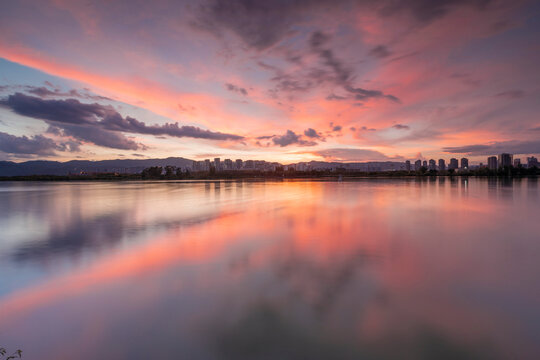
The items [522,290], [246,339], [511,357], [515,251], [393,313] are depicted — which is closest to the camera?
[511,357]

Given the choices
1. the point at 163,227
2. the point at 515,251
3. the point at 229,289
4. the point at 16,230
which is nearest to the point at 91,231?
the point at 163,227

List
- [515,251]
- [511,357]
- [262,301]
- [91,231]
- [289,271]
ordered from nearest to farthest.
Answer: [511,357] < [262,301] < [289,271] < [515,251] < [91,231]

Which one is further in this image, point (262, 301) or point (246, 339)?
point (262, 301)

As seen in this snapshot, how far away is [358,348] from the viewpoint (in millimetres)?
3799

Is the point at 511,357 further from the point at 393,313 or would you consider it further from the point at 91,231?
the point at 91,231

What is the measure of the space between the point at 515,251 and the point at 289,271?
7.61 metres

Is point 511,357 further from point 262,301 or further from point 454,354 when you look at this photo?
point 262,301

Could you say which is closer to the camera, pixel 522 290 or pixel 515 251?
pixel 522 290

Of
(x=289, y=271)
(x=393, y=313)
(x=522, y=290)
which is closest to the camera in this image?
(x=393, y=313)

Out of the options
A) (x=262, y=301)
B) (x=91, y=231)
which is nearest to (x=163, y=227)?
(x=91, y=231)

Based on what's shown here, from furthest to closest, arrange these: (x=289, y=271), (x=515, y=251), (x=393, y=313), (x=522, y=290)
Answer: (x=515, y=251) → (x=289, y=271) → (x=522, y=290) → (x=393, y=313)

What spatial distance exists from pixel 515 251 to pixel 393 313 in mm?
6954

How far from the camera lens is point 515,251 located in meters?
8.65

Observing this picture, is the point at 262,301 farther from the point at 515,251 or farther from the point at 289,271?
the point at 515,251
